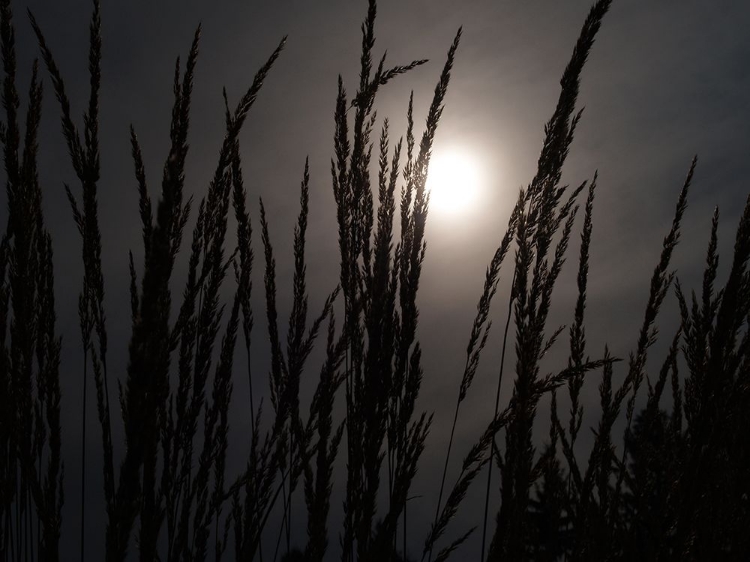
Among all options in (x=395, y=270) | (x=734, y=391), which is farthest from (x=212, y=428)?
(x=734, y=391)

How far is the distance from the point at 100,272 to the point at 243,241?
44cm

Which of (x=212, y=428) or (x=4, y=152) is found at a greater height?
(x=4, y=152)

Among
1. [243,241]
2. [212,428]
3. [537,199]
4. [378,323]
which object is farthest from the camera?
[243,241]

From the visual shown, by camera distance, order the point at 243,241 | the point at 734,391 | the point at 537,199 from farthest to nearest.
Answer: the point at 243,241 < the point at 537,199 < the point at 734,391

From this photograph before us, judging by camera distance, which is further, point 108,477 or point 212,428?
point 212,428

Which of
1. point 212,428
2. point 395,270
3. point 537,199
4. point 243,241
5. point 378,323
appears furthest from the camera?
point 243,241

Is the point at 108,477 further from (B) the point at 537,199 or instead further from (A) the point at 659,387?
(A) the point at 659,387

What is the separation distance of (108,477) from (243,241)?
795 mm

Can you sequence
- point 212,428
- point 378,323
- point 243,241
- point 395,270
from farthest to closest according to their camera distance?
1. point 243,241
2. point 212,428
3. point 395,270
4. point 378,323

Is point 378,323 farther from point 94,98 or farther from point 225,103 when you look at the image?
point 94,98

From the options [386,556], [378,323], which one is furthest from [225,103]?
[386,556]

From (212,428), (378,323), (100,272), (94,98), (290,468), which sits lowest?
(290,468)

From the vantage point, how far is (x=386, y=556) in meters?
1.33

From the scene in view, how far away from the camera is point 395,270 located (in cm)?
172
